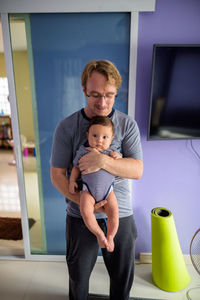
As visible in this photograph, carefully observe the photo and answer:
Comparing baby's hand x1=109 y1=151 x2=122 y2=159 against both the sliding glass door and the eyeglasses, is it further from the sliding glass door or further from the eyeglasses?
the sliding glass door

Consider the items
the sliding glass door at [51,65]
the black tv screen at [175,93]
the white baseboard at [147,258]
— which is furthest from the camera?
the white baseboard at [147,258]

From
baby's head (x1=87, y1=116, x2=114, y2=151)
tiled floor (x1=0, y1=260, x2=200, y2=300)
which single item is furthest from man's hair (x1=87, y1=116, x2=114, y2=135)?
tiled floor (x1=0, y1=260, x2=200, y2=300)

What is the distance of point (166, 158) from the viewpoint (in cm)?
175

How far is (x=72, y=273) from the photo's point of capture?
118 cm

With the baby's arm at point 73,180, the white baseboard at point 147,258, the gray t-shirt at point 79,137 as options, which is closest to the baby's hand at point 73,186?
the baby's arm at point 73,180

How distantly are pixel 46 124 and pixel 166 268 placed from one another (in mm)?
1477

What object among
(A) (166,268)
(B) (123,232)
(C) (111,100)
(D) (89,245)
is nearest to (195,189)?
(A) (166,268)

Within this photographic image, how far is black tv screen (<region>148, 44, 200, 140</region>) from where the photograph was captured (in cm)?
143

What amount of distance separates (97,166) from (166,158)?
3.05 feet

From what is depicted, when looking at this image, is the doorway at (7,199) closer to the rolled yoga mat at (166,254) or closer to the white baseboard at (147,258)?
the white baseboard at (147,258)

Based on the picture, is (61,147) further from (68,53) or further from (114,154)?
(68,53)

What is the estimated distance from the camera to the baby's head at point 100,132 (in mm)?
982

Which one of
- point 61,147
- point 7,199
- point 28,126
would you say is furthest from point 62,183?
point 7,199

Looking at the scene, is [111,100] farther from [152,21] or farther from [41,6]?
[41,6]
